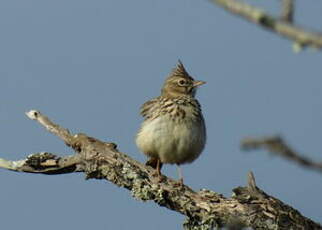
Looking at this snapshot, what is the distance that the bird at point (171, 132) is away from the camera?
7742 millimetres

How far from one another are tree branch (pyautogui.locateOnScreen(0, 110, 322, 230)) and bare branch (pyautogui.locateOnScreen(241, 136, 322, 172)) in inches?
178

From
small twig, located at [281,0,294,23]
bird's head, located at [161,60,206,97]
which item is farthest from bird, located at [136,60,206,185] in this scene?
small twig, located at [281,0,294,23]

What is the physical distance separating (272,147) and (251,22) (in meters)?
0.26

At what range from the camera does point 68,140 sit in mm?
6887

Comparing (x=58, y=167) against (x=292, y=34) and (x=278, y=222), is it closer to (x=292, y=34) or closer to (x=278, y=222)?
(x=278, y=222)

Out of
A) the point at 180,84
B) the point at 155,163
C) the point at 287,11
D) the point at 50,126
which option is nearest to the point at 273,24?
the point at 287,11

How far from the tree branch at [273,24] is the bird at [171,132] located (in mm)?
6197

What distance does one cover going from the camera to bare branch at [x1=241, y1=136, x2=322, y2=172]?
3.77 ft

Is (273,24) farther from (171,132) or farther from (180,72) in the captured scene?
(180,72)

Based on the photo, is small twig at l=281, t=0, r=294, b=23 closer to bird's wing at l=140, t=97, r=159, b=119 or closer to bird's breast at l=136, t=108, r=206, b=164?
bird's breast at l=136, t=108, r=206, b=164

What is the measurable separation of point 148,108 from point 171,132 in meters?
0.76

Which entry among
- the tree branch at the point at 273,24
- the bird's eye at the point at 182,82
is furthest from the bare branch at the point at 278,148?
the bird's eye at the point at 182,82

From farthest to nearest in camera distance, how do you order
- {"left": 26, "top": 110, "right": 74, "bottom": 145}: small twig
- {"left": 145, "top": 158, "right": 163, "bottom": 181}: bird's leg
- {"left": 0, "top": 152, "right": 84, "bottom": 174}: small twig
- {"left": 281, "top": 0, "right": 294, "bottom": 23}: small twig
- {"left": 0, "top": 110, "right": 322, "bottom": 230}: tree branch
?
{"left": 145, "top": 158, "right": 163, "bottom": 181}: bird's leg, {"left": 26, "top": 110, "right": 74, "bottom": 145}: small twig, {"left": 0, "top": 152, "right": 84, "bottom": 174}: small twig, {"left": 0, "top": 110, "right": 322, "bottom": 230}: tree branch, {"left": 281, "top": 0, "right": 294, "bottom": 23}: small twig

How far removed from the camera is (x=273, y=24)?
126cm
